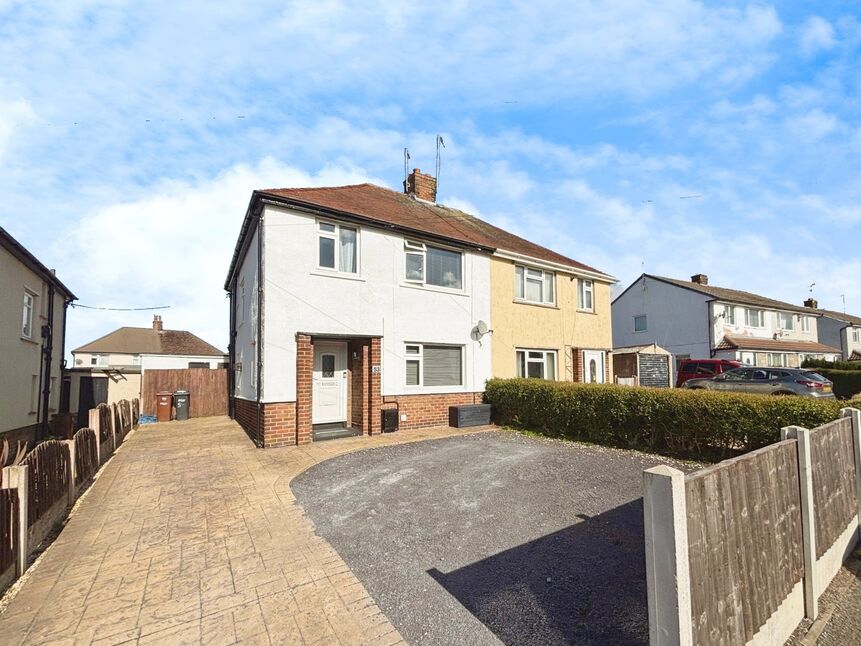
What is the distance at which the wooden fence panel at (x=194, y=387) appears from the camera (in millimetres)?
15344

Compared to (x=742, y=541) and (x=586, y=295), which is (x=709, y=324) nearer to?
(x=586, y=295)

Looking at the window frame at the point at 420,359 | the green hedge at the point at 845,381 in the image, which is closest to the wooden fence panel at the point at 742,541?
the window frame at the point at 420,359

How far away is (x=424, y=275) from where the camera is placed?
469 inches

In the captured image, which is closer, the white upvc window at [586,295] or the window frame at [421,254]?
the window frame at [421,254]

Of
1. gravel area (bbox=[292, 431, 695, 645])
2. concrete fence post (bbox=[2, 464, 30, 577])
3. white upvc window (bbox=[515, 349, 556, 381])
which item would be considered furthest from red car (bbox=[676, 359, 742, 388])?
concrete fence post (bbox=[2, 464, 30, 577])

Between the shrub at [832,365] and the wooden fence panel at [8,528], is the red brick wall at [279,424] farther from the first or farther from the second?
the shrub at [832,365]

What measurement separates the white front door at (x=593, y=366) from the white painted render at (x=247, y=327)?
34.9 feet

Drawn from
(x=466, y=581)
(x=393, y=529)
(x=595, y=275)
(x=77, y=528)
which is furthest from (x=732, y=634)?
(x=595, y=275)

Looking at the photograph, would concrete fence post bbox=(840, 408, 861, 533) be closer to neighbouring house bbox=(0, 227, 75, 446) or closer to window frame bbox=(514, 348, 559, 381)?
window frame bbox=(514, 348, 559, 381)

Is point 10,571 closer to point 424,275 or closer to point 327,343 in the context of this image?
point 327,343

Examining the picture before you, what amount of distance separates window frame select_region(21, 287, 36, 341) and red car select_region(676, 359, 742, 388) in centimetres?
2361

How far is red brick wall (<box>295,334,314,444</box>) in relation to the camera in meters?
9.45

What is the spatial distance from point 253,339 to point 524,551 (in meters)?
8.79

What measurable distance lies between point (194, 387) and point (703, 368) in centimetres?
2098
